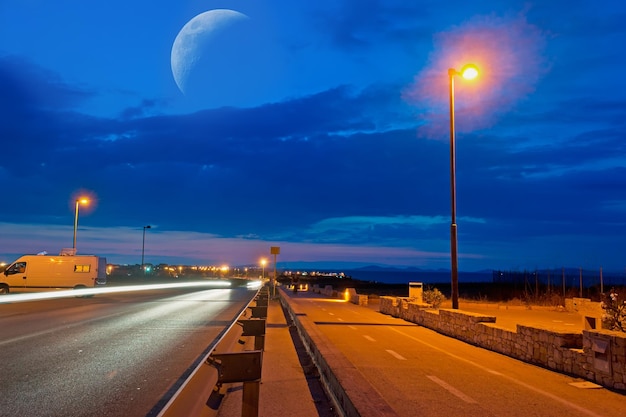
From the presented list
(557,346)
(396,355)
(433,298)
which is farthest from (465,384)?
(433,298)

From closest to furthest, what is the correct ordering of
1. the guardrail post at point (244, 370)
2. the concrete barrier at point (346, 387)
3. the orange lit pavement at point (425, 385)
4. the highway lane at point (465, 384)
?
the guardrail post at point (244, 370) → the concrete barrier at point (346, 387) → the orange lit pavement at point (425, 385) → the highway lane at point (465, 384)

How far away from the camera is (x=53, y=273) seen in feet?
124

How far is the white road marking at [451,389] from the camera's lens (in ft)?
25.9

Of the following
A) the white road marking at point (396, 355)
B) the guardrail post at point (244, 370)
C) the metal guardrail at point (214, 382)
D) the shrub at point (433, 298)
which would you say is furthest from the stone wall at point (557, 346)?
the shrub at point (433, 298)

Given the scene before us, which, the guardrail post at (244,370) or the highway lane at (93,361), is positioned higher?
the guardrail post at (244,370)

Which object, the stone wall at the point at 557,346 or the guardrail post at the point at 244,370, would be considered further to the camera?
the stone wall at the point at 557,346

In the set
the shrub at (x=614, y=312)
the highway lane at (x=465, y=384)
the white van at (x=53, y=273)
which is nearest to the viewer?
Answer: the highway lane at (x=465, y=384)

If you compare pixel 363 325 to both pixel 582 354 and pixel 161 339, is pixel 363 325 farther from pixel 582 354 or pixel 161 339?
pixel 582 354

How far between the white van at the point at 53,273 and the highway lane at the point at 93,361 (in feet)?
Result: 55.1

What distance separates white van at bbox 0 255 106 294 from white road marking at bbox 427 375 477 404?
32.9 meters

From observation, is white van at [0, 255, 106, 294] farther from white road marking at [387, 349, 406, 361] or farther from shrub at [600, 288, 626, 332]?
shrub at [600, 288, 626, 332]

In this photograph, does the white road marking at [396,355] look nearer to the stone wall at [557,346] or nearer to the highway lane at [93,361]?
the stone wall at [557,346]

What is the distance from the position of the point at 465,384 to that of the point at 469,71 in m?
10.7

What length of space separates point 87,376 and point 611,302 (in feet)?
36.3
